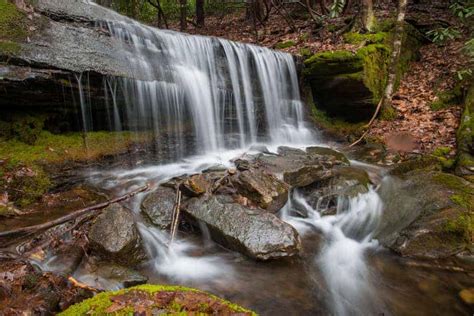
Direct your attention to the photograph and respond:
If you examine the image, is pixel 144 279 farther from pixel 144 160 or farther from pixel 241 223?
pixel 144 160

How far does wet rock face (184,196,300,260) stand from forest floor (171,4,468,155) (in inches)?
180

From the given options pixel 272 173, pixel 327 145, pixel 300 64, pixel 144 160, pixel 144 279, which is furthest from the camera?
pixel 300 64

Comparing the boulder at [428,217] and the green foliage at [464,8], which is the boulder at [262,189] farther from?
the green foliage at [464,8]

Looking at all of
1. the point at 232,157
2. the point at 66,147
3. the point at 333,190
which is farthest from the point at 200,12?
the point at 333,190

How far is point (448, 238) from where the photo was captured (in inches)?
169

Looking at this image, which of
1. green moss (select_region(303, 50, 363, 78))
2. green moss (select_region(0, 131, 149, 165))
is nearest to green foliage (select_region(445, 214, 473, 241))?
green moss (select_region(303, 50, 363, 78))

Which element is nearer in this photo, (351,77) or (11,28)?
(11,28)

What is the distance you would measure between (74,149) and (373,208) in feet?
16.6

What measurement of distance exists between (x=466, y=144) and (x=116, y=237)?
613cm

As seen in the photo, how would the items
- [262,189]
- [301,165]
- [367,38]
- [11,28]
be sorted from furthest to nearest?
[367,38]
[301,165]
[11,28]
[262,189]

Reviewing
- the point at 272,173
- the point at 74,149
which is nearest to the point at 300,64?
the point at 272,173

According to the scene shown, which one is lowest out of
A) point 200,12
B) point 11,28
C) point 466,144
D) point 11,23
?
→ point 466,144

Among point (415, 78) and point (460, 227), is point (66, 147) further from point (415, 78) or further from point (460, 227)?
point (415, 78)

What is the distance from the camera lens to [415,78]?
9.77m
